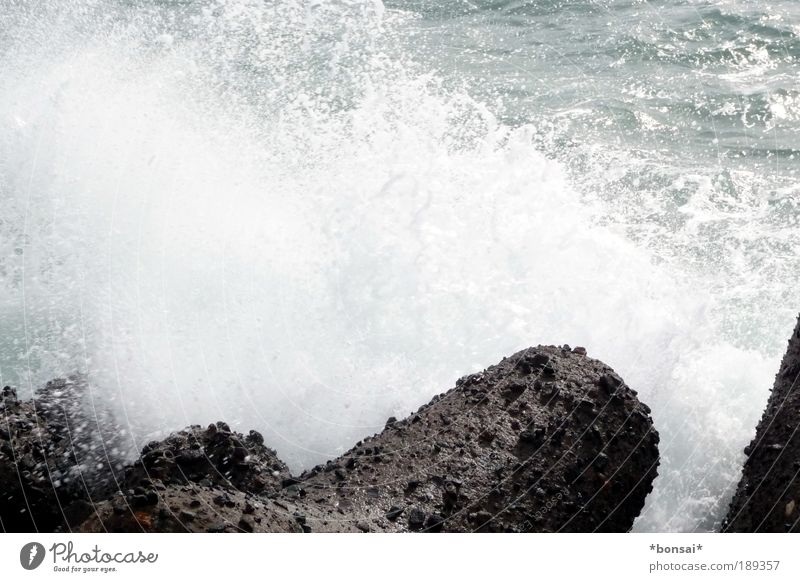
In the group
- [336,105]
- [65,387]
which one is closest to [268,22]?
[336,105]

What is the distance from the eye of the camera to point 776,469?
732 centimetres

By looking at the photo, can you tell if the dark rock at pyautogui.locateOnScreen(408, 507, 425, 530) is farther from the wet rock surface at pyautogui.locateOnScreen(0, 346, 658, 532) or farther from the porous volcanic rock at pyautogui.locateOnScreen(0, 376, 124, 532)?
the porous volcanic rock at pyautogui.locateOnScreen(0, 376, 124, 532)

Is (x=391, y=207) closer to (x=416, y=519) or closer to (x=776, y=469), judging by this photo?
(x=416, y=519)

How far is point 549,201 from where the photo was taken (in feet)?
39.1

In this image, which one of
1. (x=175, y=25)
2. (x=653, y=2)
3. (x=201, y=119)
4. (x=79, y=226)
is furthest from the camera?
(x=653, y=2)

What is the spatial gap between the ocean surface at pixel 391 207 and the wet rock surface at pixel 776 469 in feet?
3.18

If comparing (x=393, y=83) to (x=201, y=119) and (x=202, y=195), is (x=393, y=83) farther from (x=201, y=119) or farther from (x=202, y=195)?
(x=202, y=195)

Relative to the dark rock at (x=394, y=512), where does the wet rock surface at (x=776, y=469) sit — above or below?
below

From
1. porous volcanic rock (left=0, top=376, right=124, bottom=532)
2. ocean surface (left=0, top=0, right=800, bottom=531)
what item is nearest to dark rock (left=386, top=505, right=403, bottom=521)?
ocean surface (left=0, top=0, right=800, bottom=531)

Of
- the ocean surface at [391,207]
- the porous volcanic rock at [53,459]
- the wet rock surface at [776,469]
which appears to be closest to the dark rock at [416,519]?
the ocean surface at [391,207]

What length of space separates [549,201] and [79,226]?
5718 millimetres

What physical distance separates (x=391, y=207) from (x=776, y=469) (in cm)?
563

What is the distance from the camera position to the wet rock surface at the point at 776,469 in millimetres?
6958

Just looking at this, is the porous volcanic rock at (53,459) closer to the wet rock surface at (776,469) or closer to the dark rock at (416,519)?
the dark rock at (416,519)
